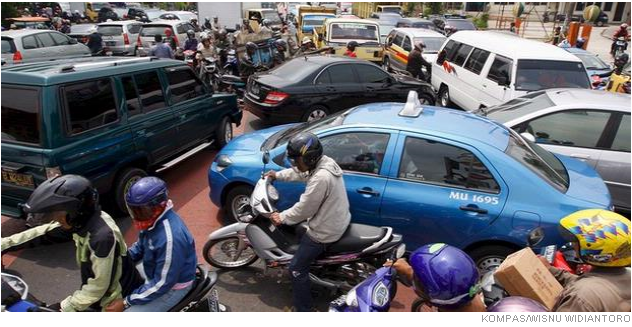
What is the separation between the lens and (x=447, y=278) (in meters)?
2.07

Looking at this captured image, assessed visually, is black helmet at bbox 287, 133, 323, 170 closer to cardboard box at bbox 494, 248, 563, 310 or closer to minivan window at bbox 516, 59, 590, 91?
cardboard box at bbox 494, 248, 563, 310

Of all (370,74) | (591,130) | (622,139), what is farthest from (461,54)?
(622,139)

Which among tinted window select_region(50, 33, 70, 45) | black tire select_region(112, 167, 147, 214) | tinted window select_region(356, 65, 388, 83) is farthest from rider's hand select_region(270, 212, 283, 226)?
tinted window select_region(50, 33, 70, 45)

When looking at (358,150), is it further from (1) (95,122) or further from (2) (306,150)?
(1) (95,122)

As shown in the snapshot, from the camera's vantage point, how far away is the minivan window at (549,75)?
7.81 meters

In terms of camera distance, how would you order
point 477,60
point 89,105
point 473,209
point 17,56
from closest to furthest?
point 473,209
point 89,105
point 477,60
point 17,56

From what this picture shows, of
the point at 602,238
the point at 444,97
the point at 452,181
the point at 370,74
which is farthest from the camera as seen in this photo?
the point at 444,97

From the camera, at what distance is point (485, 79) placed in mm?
8555

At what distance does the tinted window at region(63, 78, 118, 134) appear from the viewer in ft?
14.4

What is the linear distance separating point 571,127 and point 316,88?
441 cm

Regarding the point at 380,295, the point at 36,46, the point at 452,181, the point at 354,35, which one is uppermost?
the point at 354,35

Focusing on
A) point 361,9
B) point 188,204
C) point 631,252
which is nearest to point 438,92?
point 188,204

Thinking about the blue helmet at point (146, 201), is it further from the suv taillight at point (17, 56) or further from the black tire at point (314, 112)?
the suv taillight at point (17, 56)

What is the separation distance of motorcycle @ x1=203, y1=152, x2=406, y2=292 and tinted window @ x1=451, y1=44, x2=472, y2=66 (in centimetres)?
713
